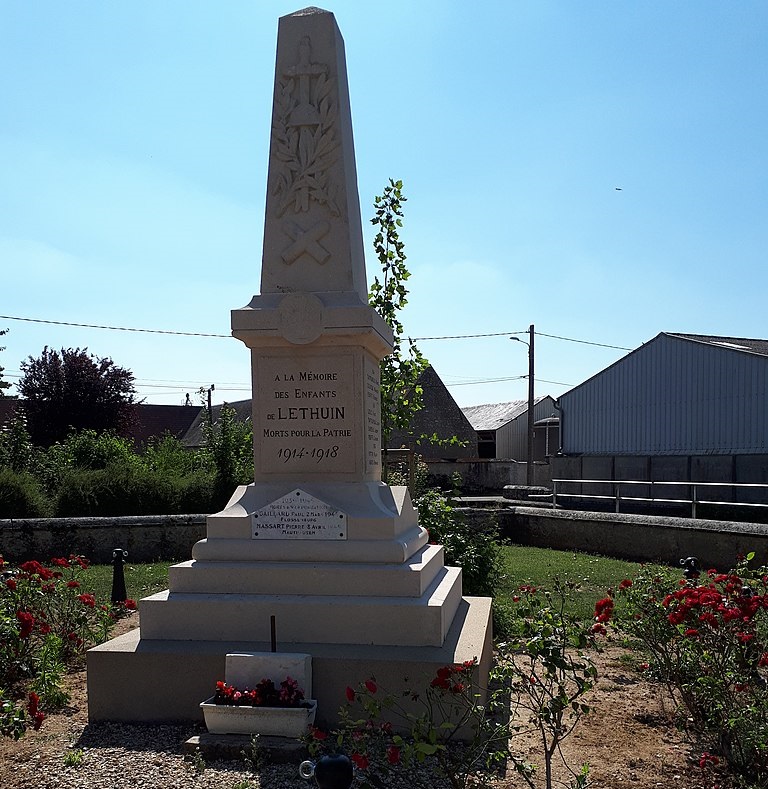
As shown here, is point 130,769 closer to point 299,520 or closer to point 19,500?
point 299,520

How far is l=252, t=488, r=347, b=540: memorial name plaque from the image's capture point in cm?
551

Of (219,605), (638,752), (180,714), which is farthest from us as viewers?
(219,605)

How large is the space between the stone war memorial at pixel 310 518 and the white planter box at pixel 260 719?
0.37 m

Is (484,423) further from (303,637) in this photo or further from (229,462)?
(303,637)

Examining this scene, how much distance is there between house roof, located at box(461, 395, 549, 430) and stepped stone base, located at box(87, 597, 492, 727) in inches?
1486

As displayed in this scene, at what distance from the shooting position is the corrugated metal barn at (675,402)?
20.4 metres

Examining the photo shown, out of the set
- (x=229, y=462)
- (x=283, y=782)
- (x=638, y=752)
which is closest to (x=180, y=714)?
(x=283, y=782)

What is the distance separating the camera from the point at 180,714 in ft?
15.9

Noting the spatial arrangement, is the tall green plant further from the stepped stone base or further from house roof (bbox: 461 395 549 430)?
house roof (bbox: 461 395 549 430)

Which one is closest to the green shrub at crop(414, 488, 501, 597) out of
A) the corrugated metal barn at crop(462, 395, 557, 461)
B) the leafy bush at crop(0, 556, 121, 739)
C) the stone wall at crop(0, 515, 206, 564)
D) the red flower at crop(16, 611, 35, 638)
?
the leafy bush at crop(0, 556, 121, 739)

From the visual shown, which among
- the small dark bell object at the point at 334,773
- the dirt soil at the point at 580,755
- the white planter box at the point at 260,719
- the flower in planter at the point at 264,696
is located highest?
the small dark bell object at the point at 334,773

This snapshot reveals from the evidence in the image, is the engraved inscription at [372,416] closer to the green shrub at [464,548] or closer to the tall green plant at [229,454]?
the green shrub at [464,548]

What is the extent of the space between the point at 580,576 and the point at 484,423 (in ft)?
112

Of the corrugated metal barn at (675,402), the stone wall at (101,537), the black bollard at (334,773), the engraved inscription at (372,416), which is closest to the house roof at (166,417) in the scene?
the corrugated metal barn at (675,402)
